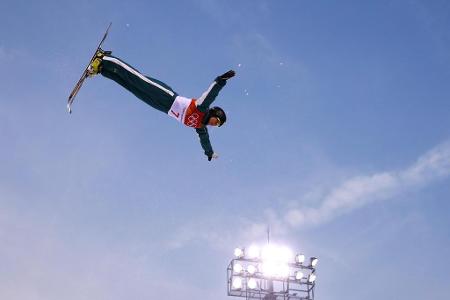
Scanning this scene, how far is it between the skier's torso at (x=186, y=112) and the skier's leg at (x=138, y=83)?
104 millimetres

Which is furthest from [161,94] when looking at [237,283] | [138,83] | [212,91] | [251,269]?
[251,269]

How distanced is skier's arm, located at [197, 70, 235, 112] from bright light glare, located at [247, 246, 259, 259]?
513 inches

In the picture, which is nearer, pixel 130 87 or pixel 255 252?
pixel 130 87

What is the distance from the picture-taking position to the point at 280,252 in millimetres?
22281

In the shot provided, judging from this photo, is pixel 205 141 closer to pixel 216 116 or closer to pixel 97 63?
pixel 216 116

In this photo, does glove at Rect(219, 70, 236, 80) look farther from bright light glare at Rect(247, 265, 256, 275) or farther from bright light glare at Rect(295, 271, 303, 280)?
bright light glare at Rect(295, 271, 303, 280)

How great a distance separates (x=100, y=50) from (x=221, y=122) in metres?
2.49

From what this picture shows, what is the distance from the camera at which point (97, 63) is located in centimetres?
966

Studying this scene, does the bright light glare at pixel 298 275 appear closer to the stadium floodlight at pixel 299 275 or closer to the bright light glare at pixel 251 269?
the stadium floodlight at pixel 299 275

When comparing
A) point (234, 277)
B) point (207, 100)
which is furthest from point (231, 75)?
point (234, 277)

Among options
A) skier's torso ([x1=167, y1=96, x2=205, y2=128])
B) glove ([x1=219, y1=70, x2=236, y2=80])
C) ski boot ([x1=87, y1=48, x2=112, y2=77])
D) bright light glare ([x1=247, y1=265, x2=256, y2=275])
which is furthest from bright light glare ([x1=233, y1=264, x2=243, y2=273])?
glove ([x1=219, y1=70, x2=236, y2=80])

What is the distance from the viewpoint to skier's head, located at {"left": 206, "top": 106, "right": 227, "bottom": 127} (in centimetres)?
988

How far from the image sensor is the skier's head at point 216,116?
988 centimetres

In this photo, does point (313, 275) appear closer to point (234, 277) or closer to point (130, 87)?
point (234, 277)
